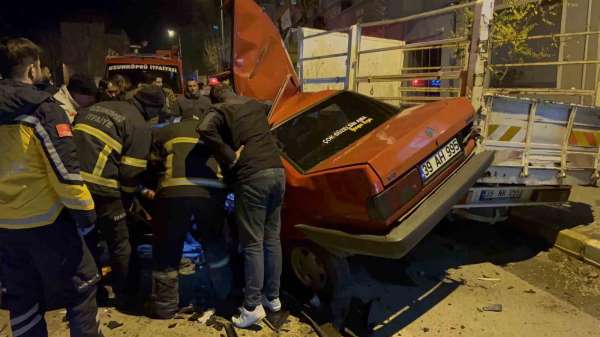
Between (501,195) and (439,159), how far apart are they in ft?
3.81

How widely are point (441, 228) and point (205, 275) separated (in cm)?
268

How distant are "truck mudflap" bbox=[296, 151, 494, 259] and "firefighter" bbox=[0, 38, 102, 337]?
1.51 meters

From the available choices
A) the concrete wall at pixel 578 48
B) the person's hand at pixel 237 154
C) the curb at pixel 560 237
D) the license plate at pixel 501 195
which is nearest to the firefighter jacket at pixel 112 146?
the person's hand at pixel 237 154

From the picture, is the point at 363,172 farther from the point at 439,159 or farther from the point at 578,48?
the point at 578,48

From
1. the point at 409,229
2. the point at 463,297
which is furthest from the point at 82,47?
the point at 409,229

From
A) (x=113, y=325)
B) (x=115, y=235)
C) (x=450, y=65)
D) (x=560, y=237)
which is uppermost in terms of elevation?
(x=450, y=65)

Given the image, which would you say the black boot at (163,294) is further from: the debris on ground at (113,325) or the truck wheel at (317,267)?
the truck wheel at (317,267)

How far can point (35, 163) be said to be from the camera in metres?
2.37

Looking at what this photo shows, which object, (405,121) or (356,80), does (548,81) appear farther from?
(405,121)

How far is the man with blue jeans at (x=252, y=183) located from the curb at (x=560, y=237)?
3012 mm

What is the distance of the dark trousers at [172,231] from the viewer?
327cm

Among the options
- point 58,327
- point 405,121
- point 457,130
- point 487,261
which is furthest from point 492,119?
point 58,327

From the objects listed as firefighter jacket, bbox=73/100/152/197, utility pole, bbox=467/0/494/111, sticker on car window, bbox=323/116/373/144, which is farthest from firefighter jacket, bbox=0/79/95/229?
utility pole, bbox=467/0/494/111

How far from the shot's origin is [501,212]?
4.60 m
